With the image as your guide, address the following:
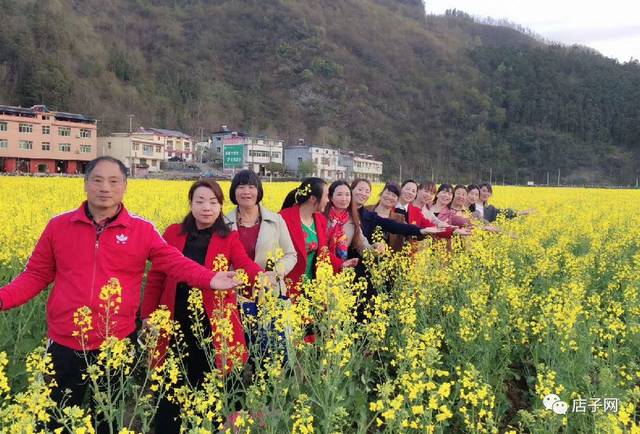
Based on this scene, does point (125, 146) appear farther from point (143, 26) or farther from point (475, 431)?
point (143, 26)

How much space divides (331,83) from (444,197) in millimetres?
100812

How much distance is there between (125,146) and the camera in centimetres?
5184

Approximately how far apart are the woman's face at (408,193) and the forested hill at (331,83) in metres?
67.3

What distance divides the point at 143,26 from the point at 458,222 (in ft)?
414

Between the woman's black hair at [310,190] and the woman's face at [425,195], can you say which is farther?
the woman's face at [425,195]

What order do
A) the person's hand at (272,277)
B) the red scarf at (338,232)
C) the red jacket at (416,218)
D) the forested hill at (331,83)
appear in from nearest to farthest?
the person's hand at (272,277) → the red scarf at (338,232) → the red jacket at (416,218) → the forested hill at (331,83)

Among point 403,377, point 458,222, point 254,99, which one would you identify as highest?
point 254,99

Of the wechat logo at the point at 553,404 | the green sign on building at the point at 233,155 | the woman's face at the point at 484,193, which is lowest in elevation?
the wechat logo at the point at 553,404

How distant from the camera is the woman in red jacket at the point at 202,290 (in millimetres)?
3281

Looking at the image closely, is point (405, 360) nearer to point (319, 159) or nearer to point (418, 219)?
point (418, 219)

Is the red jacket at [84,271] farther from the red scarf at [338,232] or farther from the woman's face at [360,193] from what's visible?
the woman's face at [360,193]

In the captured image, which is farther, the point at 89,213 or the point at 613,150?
the point at 613,150

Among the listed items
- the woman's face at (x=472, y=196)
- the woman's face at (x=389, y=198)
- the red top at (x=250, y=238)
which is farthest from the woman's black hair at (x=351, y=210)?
the woman's face at (x=472, y=196)

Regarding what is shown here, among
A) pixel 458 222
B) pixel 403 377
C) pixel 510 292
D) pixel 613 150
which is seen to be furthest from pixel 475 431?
pixel 613 150
